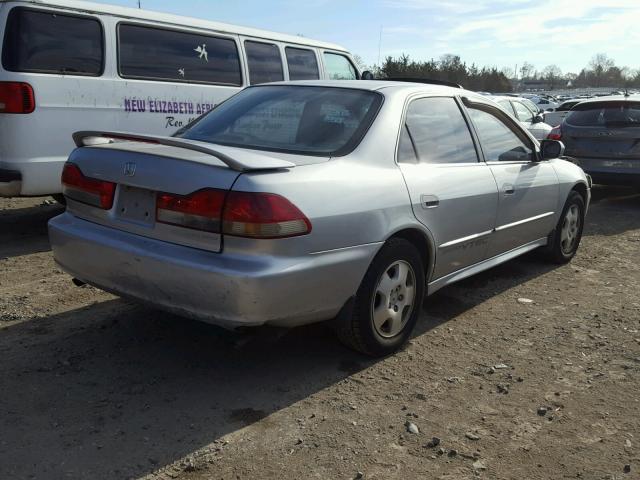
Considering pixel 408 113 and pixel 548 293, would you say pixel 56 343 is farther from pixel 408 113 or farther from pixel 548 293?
pixel 548 293

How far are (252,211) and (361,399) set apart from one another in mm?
Answer: 1135

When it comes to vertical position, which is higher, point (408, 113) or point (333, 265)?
point (408, 113)

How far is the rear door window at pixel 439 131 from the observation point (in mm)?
3975

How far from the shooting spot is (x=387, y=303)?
363cm

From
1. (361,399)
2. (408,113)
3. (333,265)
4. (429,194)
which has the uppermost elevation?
(408,113)

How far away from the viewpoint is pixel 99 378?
3346mm

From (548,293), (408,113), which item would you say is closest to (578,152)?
(548,293)

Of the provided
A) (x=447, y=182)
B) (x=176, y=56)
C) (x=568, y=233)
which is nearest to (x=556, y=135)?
(x=568, y=233)

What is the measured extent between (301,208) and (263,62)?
18.3 feet

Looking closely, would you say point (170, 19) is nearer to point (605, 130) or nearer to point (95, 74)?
point (95, 74)

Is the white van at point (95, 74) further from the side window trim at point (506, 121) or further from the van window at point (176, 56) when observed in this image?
the side window trim at point (506, 121)

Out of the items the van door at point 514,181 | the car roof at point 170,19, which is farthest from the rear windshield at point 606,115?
the van door at point 514,181

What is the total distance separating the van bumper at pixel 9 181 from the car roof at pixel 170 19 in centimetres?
149

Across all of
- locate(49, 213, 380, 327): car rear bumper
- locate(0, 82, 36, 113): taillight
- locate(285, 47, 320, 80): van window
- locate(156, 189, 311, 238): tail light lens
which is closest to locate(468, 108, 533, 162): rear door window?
locate(49, 213, 380, 327): car rear bumper
